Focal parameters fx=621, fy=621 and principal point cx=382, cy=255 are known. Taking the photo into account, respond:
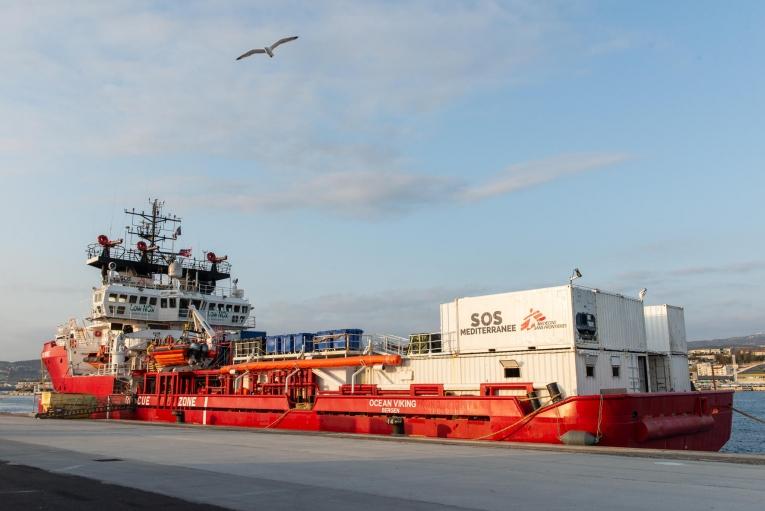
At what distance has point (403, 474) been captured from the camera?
1221 cm

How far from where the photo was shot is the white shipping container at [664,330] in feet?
80.8

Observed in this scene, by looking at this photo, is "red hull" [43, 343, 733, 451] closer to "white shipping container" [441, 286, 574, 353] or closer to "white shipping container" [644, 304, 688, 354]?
"white shipping container" [441, 286, 574, 353]

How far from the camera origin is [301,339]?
29.1 meters

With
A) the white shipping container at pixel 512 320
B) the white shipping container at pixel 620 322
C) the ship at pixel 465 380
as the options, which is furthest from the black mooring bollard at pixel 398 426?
the white shipping container at pixel 620 322

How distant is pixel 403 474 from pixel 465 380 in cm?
1060

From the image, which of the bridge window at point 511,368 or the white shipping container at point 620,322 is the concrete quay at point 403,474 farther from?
the white shipping container at point 620,322

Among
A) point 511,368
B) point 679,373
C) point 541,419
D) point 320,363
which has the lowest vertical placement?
point 541,419

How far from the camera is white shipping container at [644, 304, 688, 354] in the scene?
24625 mm

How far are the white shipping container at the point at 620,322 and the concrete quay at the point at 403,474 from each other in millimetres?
5942

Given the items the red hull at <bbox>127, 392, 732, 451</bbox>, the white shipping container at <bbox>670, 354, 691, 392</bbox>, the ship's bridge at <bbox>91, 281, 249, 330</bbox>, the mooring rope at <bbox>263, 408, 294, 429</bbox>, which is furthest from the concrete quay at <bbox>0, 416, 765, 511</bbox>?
the ship's bridge at <bbox>91, 281, 249, 330</bbox>

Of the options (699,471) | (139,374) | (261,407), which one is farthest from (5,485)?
(139,374)

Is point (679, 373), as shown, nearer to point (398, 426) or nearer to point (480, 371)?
point (480, 371)

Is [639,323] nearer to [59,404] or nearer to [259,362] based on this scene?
[259,362]

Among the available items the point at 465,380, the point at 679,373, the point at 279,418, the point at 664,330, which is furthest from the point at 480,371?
the point at 279,418
